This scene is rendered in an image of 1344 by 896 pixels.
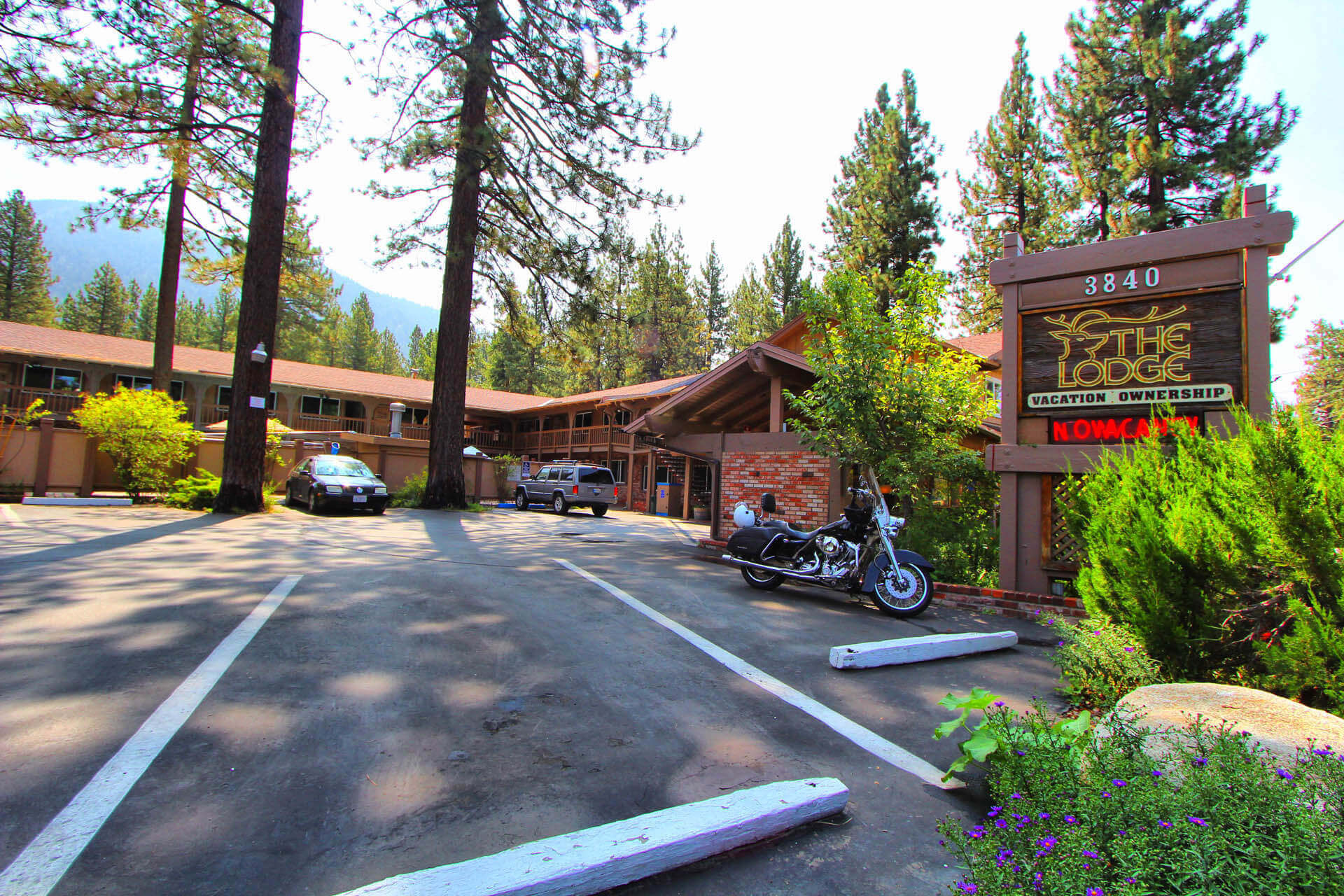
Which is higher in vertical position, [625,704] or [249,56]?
[249,56]

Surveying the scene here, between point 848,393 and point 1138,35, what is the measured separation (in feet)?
64.4

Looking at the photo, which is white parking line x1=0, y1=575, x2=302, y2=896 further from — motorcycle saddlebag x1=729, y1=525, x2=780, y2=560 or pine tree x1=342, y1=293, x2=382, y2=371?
pine tree x1=342, y1=293, x2=382, y2=371

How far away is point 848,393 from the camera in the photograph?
32.9ft

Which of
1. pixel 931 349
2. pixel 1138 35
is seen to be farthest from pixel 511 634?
pixel 1138 35

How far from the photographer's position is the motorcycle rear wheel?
852 centimetres

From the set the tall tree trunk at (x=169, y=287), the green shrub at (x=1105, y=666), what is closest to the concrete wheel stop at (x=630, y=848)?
the green shrub at (x=1105, y=666)

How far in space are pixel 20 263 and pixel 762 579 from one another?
58285mm

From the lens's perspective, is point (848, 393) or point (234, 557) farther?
point (848, 393)

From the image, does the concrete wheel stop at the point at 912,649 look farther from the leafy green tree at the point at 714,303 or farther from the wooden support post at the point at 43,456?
the leafy green tree at the point at 714,303

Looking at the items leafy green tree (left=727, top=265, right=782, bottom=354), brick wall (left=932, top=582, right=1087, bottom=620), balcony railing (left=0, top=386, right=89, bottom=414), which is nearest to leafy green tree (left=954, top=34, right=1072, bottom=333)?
leafy green tree (left=727, top=265, right=782, bottom=354)

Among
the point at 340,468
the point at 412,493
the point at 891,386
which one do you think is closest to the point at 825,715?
the point at 891,386

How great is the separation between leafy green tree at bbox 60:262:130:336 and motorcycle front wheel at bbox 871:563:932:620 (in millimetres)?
66434

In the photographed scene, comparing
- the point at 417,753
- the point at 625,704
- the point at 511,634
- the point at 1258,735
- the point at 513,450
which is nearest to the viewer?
the point at 1258,735

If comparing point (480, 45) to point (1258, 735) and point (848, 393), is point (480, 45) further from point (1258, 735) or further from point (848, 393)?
point (1258, 735)
